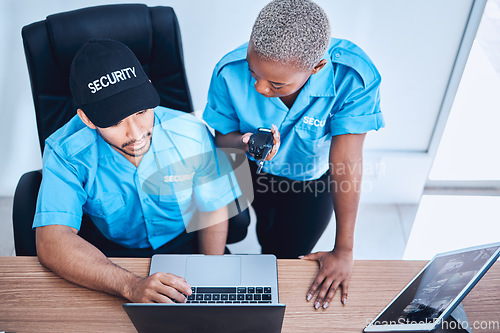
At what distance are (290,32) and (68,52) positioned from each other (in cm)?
68

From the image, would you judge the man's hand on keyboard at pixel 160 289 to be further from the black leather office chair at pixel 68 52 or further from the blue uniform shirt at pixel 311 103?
the blue uniform shirt at pixel 311 103

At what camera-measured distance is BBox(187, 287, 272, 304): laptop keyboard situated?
1.05 meters

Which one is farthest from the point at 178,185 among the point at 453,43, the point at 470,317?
the point at 453,43

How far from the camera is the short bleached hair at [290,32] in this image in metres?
0.98

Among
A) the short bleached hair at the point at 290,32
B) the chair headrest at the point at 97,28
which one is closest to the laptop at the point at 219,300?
the short bleached hair at the point at 290,32

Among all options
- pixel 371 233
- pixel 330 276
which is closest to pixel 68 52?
pixel 330 276

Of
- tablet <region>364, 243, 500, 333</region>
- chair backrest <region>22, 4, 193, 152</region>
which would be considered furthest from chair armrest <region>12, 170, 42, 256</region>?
tablet <region>364, 243, 500, 333</region>

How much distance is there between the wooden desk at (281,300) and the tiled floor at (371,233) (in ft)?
3.48

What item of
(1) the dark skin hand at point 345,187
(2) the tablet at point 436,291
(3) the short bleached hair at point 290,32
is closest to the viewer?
(2) the tablet at point 436,291

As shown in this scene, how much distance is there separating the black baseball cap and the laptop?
0.41m

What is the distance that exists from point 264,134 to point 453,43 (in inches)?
43.3

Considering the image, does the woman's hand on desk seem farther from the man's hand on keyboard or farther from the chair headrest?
the chair headrest

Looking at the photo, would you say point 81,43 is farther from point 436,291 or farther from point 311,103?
point 436,291

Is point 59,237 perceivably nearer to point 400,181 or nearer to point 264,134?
point 264,134
